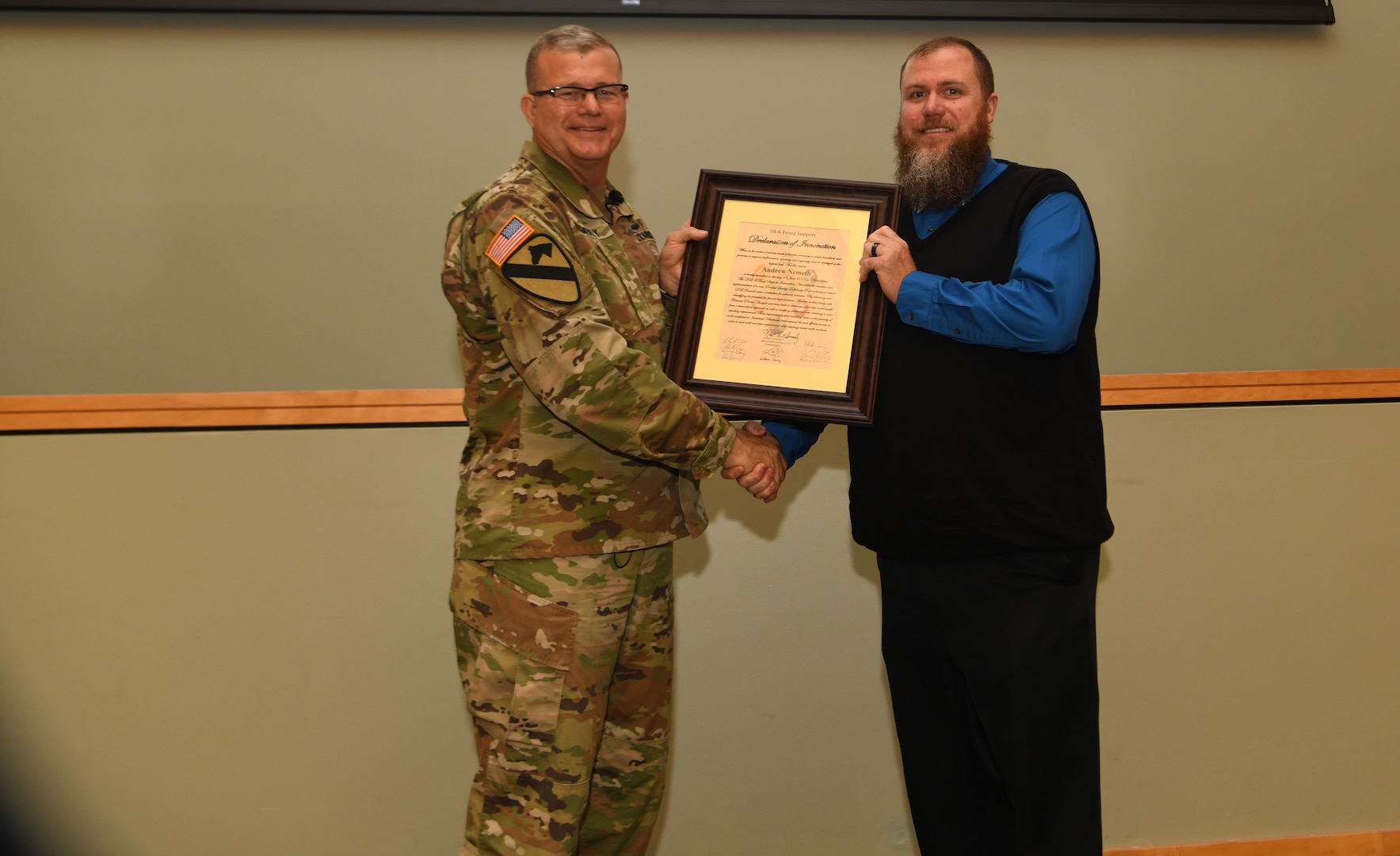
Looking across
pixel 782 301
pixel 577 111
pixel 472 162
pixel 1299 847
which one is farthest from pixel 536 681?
pixel 1299 847

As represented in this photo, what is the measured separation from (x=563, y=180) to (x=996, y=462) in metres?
0.92

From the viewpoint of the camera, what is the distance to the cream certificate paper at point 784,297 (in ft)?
5.73

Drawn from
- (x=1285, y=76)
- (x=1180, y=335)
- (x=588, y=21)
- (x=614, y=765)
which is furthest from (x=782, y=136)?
(x=614, y=765)

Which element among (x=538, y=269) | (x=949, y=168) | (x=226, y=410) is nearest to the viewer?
(x=538, y=269)

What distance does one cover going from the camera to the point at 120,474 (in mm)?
2193

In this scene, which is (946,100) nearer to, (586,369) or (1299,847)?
(586,369)

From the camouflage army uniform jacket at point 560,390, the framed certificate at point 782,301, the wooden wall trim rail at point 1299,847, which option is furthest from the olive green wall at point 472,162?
the wooden wall trim rail at point 1299,847

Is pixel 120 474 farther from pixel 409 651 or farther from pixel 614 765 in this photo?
pixel 614 765

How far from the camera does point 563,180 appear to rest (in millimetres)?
1692

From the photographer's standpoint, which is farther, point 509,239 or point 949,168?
point 949,168

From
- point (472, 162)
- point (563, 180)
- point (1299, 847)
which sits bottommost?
point (1299, 847)

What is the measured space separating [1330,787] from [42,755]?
10.5 feet

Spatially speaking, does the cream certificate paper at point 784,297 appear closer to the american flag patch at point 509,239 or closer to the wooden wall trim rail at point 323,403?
the american flag patch at point 509,239

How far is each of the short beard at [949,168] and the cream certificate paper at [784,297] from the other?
119 mm
